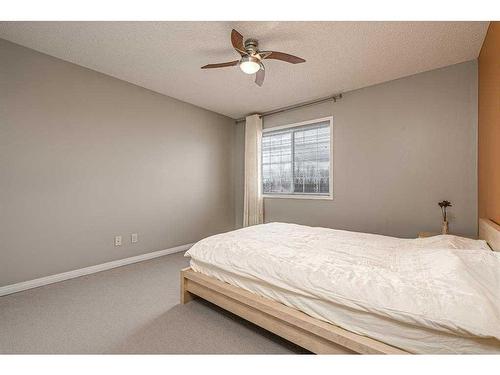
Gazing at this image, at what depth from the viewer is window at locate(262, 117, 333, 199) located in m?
3.47

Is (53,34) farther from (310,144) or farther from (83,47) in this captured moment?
(310,144)

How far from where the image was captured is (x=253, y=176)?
4.12 m

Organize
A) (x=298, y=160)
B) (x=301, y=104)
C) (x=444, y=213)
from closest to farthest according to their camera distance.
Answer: (x=444, y=213)
(x=301, y=104)
(x=298, y=160)

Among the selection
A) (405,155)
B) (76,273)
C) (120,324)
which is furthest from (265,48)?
(76,273)

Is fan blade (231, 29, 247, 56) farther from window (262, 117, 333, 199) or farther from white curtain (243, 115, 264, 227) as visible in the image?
white curtain (243, 115, 264, 227)

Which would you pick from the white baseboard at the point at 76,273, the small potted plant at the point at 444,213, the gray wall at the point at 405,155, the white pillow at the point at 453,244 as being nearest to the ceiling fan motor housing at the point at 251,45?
the gray wall at the point at 405,155

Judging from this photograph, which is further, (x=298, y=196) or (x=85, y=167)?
(x=298, y=196)

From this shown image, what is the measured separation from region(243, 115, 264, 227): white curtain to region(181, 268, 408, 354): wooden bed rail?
2.34m

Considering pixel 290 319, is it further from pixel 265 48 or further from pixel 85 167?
pixel 85 167

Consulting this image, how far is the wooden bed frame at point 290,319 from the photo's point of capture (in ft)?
3.50

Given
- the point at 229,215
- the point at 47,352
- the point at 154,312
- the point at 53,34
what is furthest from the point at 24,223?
the point at 229,215

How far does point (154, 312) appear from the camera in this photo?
1841 millimetres

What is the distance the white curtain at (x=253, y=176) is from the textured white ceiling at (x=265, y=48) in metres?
1.09

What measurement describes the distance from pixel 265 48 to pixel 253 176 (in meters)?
2.25
